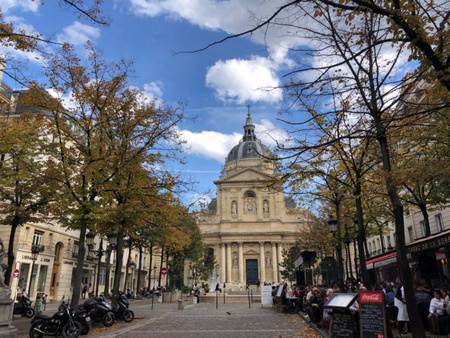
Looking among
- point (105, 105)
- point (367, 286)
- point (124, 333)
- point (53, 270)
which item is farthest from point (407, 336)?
point (53, 270)

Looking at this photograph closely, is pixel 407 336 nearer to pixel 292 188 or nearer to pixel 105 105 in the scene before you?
pixel 292 188

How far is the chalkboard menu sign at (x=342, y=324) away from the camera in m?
8.62

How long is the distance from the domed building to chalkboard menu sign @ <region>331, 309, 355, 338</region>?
57.5 meters

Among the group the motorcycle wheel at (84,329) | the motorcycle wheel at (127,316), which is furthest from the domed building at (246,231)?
the motorcycle wheel at (84,329)

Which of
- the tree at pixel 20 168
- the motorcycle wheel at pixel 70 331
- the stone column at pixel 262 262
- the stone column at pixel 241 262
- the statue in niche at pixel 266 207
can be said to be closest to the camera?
the motorcycle wheel at pixel 70 331

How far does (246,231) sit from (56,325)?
58.9m

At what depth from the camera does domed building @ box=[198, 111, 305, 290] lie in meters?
66.9

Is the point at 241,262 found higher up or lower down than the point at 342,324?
higher up

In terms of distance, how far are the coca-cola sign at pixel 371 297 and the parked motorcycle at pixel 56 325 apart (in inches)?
323

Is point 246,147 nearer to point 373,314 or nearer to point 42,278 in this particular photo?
point 42,278

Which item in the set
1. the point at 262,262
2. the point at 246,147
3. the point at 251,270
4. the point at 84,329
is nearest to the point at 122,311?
the point at 84,329

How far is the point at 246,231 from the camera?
68812 mm

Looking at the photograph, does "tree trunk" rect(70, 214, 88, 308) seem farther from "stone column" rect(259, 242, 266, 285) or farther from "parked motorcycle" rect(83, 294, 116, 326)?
"stone column" rect(259, 242, 266, 285)

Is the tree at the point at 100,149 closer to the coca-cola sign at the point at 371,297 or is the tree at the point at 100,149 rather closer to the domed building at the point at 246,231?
the coca-cola sign at the point at 371,297
